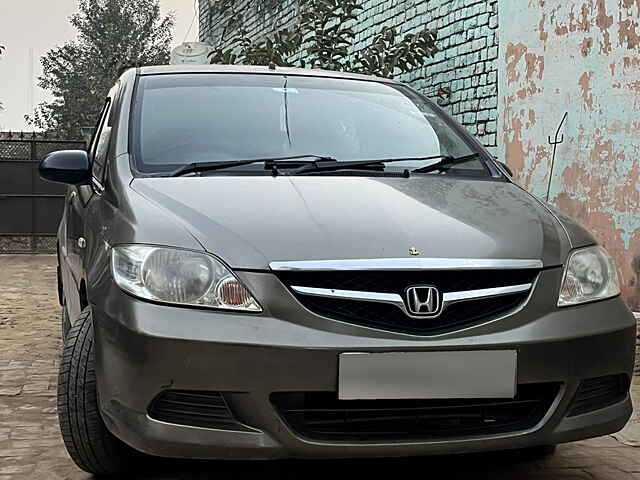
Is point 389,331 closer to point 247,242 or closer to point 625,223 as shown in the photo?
point 247,242

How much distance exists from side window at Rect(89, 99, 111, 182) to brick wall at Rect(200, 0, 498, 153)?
15.6 ft

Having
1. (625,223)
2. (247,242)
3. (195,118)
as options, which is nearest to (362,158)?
(195,118)

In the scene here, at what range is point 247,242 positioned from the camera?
9.41 feet

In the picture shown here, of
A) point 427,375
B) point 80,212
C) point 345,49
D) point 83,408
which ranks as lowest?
point 83,408

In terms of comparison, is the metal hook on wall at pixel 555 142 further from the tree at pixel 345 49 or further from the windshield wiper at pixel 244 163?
the windshield wiper at pixel 244 163

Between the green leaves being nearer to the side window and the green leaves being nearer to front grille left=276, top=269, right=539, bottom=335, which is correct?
the side window

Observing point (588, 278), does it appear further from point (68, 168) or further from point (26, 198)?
point (26, 198)

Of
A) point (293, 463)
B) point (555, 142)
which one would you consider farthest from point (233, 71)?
point (555, 142)

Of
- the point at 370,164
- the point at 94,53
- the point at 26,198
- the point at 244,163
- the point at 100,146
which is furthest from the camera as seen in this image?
the point at 94,53

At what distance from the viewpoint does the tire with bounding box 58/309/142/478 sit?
312cm

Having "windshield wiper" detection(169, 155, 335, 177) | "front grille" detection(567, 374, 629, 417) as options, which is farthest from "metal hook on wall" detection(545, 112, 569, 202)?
"front grille" detection(567, 374, 629, 417)

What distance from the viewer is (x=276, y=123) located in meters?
3.87

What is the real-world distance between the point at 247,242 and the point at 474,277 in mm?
635

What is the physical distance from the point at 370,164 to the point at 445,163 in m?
0.30
